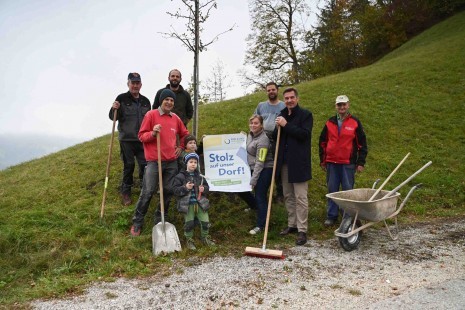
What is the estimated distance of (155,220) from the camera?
21.6 feet

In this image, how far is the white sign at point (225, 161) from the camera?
24.5ft

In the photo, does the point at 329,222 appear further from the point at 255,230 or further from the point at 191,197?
the point at 191,197

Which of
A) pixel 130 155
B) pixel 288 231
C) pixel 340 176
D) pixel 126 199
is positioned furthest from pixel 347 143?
pixel 126 199

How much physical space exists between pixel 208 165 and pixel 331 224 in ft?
9.24

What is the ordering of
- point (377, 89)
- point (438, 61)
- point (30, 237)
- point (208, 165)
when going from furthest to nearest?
point (438, 61), point (377, 89), point (208, 165), point (30, 237)

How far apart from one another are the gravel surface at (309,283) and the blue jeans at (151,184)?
5.03 ft

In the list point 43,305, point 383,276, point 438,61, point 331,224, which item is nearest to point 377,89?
point 438,61

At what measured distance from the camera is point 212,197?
7.99 meters

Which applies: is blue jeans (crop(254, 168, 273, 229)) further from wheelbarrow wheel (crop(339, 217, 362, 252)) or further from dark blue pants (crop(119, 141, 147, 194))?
dark blue pants (crop(119, 141, 147, 194))

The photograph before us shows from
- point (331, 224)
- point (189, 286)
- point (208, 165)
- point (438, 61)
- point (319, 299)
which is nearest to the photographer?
point (319, 299)

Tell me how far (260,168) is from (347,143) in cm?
172

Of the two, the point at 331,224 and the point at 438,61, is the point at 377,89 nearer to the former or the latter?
the point at 438,61

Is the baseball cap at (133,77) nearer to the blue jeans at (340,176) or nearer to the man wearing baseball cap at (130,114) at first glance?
the man wearing baseball cap at (130,114)

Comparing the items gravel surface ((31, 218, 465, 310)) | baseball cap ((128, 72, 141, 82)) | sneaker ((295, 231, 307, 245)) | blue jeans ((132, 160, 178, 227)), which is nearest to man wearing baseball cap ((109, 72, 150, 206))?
baseball cap ((128, 72, 141, 82))
